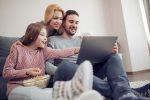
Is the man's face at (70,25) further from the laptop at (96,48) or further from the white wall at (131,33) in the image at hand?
the white wall at (131,33)

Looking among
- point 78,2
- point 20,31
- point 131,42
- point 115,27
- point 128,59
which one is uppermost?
point 78,2

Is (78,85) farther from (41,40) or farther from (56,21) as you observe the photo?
(56,21)

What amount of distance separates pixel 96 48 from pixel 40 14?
1.86m

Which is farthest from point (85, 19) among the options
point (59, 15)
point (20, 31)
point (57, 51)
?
point (57, 51)

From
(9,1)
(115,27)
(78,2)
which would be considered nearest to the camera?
(9,1)

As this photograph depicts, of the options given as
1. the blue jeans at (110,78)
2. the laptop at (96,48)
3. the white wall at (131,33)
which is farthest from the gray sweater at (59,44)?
the white wall at (131,33)

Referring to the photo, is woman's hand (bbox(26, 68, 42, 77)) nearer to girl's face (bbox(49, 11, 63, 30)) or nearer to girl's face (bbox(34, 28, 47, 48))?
girl's face (bbox(34, 28, 47, 48))

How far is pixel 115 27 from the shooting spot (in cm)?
381

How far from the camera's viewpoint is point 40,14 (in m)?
3.19

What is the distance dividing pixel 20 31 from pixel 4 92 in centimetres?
138

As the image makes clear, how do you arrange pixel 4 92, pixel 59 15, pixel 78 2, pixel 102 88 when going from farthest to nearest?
1. pixel 78 2
2. pixel 59 15
3. pixel 4 92
4. pixel 102 88

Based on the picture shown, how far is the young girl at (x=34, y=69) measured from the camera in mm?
998

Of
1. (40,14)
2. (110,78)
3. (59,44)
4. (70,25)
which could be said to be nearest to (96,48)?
(110,78)

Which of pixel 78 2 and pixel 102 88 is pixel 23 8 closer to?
pixel 78 2
